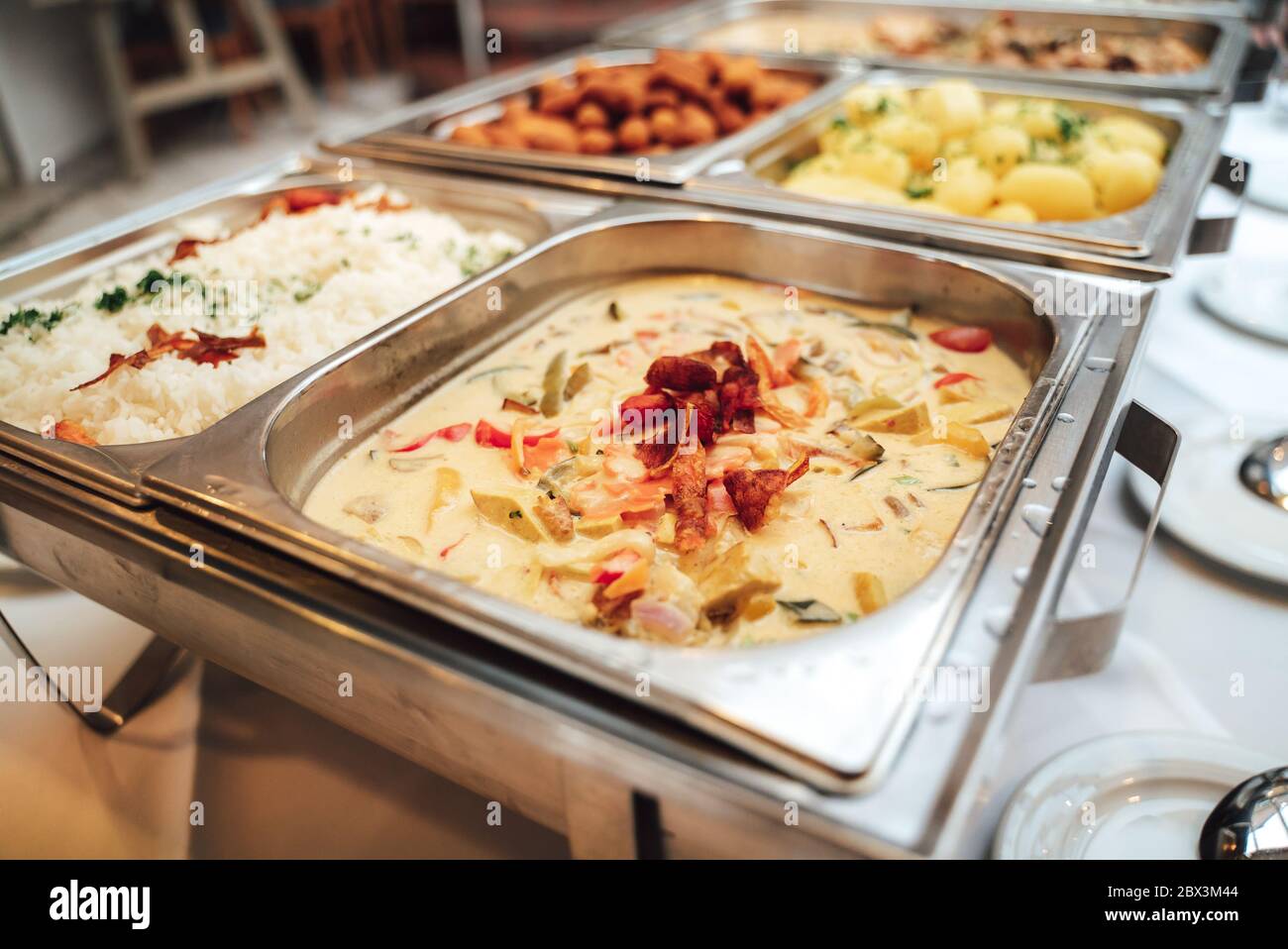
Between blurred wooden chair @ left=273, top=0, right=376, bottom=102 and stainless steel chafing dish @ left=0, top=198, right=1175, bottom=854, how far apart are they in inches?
259

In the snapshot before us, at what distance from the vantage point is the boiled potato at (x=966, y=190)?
6.24 ft

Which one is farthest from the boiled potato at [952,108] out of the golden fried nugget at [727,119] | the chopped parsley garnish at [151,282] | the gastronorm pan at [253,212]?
the chopped parsley garnish at [151,282]

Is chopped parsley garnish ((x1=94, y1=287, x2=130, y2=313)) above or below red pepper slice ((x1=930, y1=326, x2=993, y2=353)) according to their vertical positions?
above

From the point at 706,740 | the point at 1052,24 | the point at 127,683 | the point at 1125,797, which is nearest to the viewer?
the point at 706,740

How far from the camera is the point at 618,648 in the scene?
2.47ft

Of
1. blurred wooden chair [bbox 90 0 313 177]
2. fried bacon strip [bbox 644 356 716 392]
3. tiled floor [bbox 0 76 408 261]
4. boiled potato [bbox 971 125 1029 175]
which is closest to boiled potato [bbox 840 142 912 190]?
boiled potato [bbox 971 125 1029 175]

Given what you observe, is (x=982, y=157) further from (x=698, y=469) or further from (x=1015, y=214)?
(x=698, y=469)

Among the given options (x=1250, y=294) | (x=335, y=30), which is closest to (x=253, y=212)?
(x=1250, y=294)

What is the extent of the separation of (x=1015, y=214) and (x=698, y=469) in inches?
43.3

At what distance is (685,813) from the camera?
71cm

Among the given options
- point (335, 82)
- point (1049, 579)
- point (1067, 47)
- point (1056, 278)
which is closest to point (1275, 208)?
point (1067, 47)

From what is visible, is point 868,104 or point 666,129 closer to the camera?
point 666,129

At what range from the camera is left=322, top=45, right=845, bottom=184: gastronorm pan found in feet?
6.21

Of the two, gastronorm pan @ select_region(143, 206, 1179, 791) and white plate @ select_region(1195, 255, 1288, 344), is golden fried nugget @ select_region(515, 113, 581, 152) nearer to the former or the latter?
gastronorm pan @ select_region(143, 206, 1179, 791)
